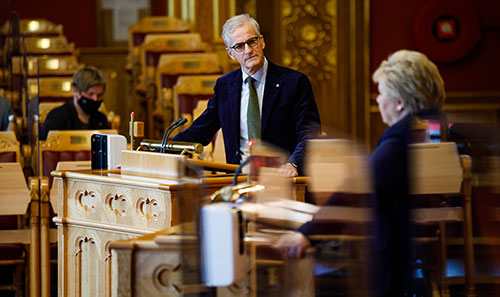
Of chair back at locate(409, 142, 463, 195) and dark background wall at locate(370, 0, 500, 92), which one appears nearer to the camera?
chair back at locate(409, 142, 463, 195)

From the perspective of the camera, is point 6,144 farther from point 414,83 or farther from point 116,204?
point 414,83

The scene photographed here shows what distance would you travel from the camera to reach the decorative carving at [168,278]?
1957mm

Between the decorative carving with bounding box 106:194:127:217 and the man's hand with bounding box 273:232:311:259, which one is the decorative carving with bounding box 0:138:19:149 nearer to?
the decorative carving with bounding box 106:194:127:217

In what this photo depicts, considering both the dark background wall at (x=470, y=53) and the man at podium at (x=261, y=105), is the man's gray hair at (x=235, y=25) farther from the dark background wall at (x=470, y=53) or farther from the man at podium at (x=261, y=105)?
the dark background wall at (x=470, y=53)

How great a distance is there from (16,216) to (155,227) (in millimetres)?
1647

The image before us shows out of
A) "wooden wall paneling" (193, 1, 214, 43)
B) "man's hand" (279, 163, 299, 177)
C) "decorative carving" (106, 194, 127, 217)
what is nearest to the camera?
"man's hand" (279, 163, 299, 177)

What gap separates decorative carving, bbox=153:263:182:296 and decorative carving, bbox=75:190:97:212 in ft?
2.29

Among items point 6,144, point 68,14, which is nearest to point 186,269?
point 6,144

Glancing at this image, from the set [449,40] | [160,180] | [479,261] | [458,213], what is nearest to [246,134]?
[160,180]

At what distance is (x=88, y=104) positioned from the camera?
181 inches

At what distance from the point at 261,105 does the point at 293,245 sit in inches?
48.3

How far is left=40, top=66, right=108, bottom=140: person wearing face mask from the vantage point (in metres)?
4.56

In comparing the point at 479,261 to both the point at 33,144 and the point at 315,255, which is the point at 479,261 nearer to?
the point at 315,255

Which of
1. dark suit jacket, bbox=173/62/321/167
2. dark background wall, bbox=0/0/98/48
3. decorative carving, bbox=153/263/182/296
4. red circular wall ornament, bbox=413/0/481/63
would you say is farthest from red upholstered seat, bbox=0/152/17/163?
dark background wall, bbox=0/0/98/48
